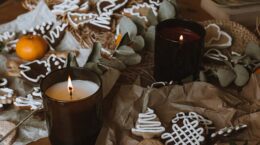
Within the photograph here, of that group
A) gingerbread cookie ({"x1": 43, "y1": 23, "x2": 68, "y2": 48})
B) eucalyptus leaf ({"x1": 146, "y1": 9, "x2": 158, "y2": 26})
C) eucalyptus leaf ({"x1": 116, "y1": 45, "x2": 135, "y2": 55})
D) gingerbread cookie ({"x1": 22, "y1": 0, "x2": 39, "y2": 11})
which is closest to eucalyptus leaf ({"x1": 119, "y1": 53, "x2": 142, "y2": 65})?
eucalyptus leaf ({"x1": 116, "y1": 45, "x2": 135, "y2": 55})

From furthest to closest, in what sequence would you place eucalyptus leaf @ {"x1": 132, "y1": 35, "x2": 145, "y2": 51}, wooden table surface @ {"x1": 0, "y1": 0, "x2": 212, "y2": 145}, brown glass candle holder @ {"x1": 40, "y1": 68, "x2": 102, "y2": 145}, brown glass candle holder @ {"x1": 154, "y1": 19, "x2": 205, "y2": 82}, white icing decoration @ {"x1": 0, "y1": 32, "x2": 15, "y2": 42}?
wooden table surface @ {"x1": 0, "y1": 0, "x2": 212, "y2": 145}
white icing decoration @ {"x1": 0, "y1": 32, "x2": 15, "y2": 42}
eucalyptus leaf @ {"x1": 132, "y1": 35, "x2": 145, "y2": 51}
brown glass candle holder @ {"x1": 154, "y1": 19, "x2": 205, "y2": 82}
brown glass candle holder @ {"x1": 40, "y1": 68, "x2": 102, "y2": 145}

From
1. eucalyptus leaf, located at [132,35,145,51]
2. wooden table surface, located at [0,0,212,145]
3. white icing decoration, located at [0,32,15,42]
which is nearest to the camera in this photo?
eucalyptus leaf, located at [132,35,145,51]

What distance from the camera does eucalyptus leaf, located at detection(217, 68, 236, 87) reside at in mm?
755

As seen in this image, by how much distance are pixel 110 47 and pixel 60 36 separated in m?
0.13

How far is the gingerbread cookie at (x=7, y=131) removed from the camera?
0.67 meters

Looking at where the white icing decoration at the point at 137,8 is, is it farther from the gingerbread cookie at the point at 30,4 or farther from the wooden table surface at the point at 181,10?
the gingerbread cookie at the point at 30,4

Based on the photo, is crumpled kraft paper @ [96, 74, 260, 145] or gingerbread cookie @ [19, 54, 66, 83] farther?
gingerbread cookie @ [19, 54, 66, 83]

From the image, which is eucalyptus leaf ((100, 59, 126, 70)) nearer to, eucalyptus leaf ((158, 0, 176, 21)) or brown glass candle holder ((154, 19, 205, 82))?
brown glass candle holder ((154, 19, 205, 82))

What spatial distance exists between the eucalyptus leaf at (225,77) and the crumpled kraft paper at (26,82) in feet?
0.60

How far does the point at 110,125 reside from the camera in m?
0.67

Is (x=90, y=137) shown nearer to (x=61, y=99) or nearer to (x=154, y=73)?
(x=61, y=99)

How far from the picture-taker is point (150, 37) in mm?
857

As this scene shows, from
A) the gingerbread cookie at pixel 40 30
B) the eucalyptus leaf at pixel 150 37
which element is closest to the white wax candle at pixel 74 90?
the eucalyptus leaf at pixel 150 37

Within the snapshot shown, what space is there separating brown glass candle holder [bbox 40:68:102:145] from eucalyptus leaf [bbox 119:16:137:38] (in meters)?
0.21
